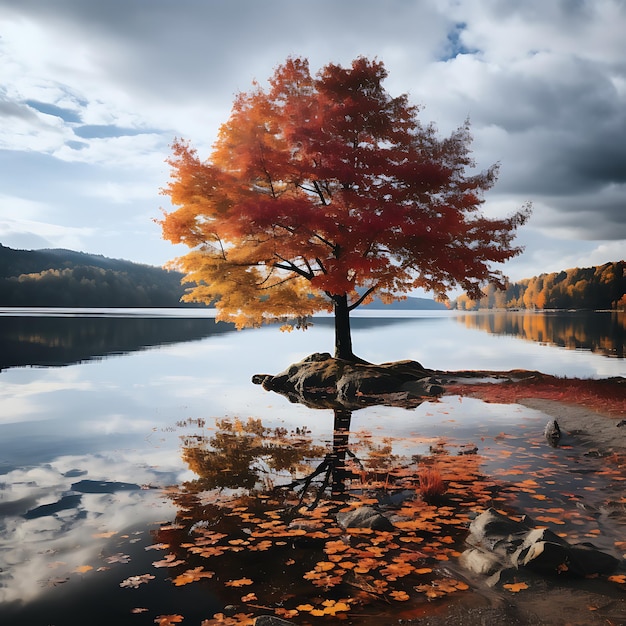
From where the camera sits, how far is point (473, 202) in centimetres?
2406

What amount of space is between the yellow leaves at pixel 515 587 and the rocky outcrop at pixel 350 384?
13254 millimetres

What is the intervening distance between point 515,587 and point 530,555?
51cm

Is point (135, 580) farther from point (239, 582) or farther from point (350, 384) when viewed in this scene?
point (350, 384)

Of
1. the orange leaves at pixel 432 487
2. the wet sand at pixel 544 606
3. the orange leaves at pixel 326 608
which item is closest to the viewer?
the wet sand at pixel 544 606

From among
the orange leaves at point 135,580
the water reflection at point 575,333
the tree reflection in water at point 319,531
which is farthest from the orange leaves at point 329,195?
the water reflection at point 575,333

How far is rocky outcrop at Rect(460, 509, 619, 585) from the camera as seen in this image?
6.51 m

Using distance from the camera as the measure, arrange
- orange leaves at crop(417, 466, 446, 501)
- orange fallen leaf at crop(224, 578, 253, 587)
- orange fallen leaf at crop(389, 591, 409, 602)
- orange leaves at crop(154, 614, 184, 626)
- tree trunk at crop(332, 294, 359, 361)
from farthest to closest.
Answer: tree trunk at crop(332, 294, 359, 361) → orange leaves at crop(417, 466, 446, 501) → orange fallen leaf at crop(224, 578, 253, 587) → orange fallen leaf at crop(389, 591, 409, 602) → orange leaves at crop(154, 614, 184, 626)

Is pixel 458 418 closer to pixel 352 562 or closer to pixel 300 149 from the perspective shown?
pixel 352 562

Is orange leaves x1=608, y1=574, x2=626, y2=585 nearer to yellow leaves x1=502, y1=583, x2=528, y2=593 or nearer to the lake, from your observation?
yellow leaves x1=502, y1=583, x2=528, y2=593

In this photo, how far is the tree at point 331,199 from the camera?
73.4 ft

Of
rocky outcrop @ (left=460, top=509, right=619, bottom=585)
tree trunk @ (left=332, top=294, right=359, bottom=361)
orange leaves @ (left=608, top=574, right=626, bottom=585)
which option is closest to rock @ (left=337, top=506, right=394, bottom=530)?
rocky outcrop @ (left=460, top=509, right=619, bottom=585)

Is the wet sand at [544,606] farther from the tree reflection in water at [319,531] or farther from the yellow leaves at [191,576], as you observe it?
the yellow leaves at [191,576]

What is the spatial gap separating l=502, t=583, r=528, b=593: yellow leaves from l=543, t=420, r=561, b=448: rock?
802cm

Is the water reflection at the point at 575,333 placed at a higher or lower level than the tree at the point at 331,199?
lower
